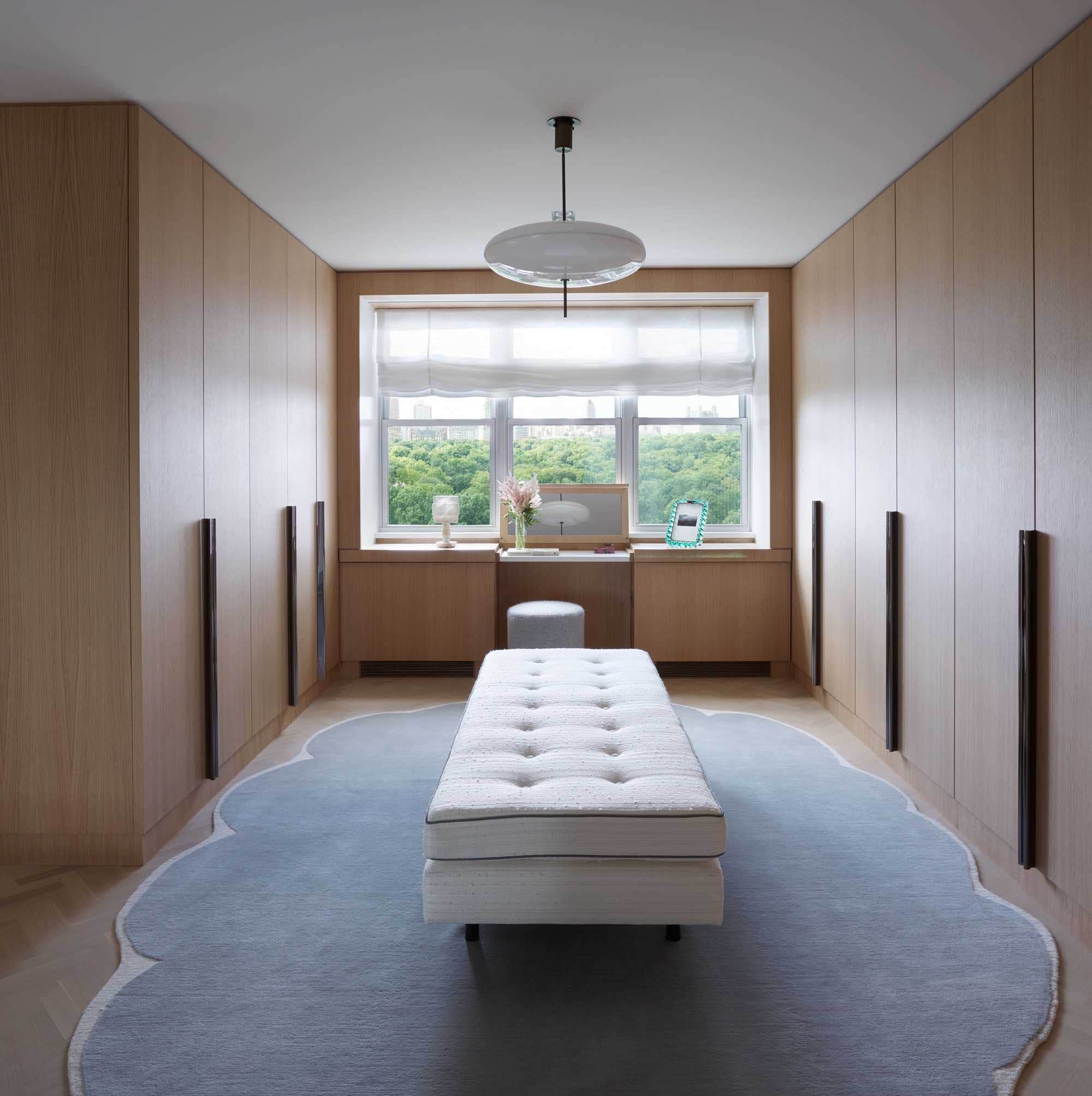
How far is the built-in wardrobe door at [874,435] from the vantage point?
151 inches

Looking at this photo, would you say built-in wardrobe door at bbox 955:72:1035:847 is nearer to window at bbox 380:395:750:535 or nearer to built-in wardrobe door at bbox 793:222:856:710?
built-in wardrobe door at bbox 793:222:856:710

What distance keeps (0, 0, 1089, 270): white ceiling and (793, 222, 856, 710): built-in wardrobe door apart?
544 mm

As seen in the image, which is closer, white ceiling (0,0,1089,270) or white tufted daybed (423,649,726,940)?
white tufted daybed (423,649,726,940)

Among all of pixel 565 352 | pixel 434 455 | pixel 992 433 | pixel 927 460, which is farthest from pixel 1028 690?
pixel 434 455

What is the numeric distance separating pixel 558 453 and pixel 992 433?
345cm

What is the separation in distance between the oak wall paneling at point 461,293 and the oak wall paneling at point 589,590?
99cm

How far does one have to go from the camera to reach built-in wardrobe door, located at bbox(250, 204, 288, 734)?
4.01 m

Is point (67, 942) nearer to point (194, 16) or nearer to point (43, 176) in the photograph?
point (43, 176)

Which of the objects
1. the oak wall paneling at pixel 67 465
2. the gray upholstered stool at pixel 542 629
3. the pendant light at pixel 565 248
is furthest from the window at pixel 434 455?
the oak wall paneling at pixel 67 465

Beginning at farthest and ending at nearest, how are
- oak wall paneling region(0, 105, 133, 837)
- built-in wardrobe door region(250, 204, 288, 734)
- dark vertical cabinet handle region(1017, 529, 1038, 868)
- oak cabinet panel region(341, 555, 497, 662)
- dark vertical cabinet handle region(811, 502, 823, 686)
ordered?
oak cabinet panel region(341, 555, 497, 662)
dark vertical cabinet handle region(811, 502, 823, 686)
built-in wardrobe door region(250, 204, 288, 734)
oak wall paneling region(0, 105, 133, 837)
dark vertical cabinet handle region(1017, 529, 1038, 868)

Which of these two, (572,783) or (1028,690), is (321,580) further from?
(1028,690)

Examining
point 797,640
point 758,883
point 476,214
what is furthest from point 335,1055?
point 797,640

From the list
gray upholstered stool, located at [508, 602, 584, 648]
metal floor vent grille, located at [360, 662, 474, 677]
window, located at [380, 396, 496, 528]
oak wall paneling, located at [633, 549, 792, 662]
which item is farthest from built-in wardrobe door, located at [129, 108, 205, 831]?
oak wall paneling, located at [633, 549, 792, 662]

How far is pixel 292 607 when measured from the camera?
4504 millimetres
